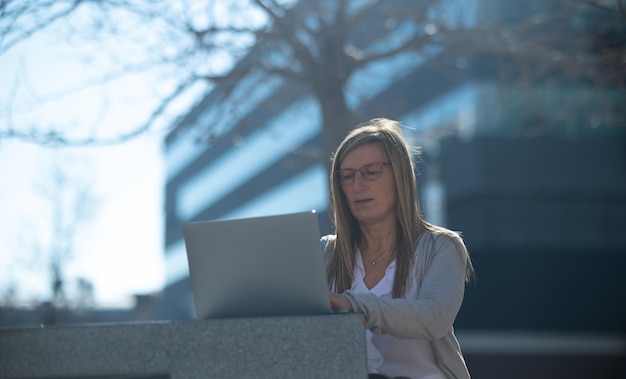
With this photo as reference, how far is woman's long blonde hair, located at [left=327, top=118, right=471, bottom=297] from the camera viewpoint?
3.75 meters

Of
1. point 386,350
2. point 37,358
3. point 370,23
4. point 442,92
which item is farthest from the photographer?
point 442,92

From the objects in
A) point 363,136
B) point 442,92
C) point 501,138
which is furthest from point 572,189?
point 363,136

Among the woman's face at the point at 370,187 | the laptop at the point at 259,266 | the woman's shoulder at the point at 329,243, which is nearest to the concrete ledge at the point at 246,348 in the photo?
the laptop at the point at 259,266

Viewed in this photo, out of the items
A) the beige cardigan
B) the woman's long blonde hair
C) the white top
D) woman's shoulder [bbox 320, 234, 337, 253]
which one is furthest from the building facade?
the white top

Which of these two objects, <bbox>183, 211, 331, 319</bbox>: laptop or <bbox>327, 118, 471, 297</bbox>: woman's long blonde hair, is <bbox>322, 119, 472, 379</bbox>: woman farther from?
<bbox>183, 211, 331, 319</bbox>: laptop

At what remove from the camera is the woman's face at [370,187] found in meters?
3.77

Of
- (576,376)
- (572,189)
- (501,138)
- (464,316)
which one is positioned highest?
(501,138)

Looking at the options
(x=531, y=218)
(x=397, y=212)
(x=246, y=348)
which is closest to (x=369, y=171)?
(x=397, y=212)

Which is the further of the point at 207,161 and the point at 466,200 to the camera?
the point at 207,161

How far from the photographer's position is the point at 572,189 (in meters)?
26.0

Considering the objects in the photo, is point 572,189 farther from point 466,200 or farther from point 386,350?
point 386,350

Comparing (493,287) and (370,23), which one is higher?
(370,23)

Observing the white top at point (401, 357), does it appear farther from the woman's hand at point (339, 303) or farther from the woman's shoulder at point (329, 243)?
the woman's shoulder at point (329, 243)

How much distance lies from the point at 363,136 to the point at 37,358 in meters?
1.56
